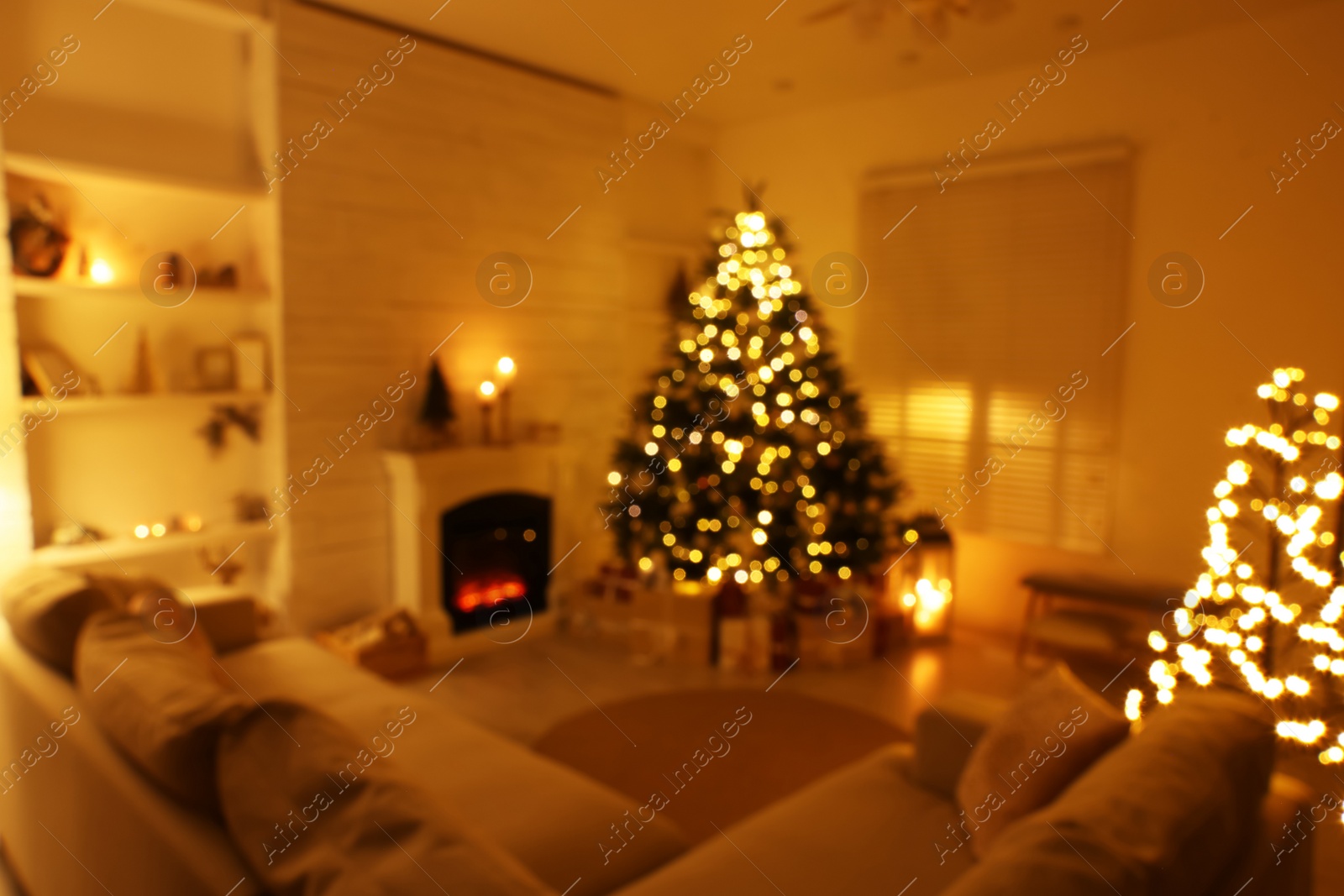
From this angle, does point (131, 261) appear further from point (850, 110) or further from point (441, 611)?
point (850, 110)

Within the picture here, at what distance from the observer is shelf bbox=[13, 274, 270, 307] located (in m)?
3.21

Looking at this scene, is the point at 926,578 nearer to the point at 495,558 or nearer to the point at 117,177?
the point at 495,558

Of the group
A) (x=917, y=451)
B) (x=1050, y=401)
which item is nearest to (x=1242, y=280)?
(x=1050, y=401)

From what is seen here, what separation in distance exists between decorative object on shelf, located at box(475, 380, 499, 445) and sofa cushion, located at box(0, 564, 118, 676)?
2134 millimetres

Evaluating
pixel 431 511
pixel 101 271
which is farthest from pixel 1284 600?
pixel 101 271

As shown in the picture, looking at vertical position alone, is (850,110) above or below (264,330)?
above

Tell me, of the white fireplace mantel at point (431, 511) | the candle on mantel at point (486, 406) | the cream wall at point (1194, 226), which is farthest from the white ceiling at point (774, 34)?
the white fireplace mantel at point (431, 511)

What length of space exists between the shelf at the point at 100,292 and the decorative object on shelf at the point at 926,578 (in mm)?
3443

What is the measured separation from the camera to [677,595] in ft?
14.1

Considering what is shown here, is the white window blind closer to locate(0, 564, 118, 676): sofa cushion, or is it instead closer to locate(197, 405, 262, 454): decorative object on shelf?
locate(197, 405, 262, 454): decorative object on shelf

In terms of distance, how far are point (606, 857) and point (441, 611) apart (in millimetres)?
2547

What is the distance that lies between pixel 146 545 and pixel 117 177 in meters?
1.54

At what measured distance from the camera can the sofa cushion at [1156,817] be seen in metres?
1.27

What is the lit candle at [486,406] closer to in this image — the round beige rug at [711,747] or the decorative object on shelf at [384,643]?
the decorative object on shelf at [384,643]
